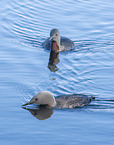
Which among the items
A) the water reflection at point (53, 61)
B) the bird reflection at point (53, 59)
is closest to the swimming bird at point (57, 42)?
the bird reflection at point (53, 59)

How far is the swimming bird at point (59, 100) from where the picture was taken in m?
16.6

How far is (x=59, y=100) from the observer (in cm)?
1678

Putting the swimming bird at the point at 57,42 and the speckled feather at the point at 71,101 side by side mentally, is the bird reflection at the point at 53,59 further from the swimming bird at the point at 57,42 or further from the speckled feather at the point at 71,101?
the speckled feather at the point at 71,101

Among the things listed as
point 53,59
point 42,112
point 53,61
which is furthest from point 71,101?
point 53,59

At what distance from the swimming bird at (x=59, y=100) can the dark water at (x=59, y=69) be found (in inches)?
7.7

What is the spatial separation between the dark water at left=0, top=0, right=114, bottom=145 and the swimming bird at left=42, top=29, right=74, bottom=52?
0.27 metres

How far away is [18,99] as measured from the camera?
17.3m

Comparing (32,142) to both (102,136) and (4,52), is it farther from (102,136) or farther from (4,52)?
(4,52)

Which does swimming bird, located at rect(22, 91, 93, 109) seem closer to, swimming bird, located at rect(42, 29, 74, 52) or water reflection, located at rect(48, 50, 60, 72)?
water reflection, located at rect(48, 50, 60, 72)

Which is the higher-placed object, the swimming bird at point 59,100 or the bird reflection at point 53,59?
the bird reflection at point 53,59

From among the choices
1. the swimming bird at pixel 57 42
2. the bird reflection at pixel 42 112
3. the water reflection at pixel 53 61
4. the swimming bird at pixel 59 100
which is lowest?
the bird reflection at pixel 42 112

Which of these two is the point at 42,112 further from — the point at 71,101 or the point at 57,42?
the point at 57,42

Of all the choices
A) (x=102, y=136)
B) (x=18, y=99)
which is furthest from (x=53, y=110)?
(x=102, y=136)

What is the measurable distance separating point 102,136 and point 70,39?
28.3 ft
